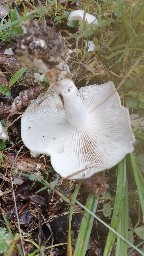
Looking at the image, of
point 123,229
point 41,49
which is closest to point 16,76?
point 41,49

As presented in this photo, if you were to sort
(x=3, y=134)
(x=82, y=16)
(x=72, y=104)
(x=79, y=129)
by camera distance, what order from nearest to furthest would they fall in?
(x=72, y=104) < (x=79, y=129) < (x=3, y=134) < (x=82, y=16)

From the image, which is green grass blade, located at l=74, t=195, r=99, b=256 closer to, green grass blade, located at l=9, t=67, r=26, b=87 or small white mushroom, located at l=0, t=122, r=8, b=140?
small white mushroom, located at l=0, t=122, r=8, b=140

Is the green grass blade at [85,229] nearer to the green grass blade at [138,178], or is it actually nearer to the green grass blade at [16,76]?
the green grass blade at [138,178]

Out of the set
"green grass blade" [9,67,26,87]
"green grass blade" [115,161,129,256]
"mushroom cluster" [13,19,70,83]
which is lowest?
"green grass blade" [115,161,129,256]

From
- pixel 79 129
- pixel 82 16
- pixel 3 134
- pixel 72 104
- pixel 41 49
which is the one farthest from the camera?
pixel 82 16

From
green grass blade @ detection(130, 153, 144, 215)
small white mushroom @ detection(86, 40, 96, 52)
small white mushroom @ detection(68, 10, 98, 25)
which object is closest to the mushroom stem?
green grass blade @ detection(130, 153, 144, 215)

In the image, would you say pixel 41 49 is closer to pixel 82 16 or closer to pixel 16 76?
pixel 16 76

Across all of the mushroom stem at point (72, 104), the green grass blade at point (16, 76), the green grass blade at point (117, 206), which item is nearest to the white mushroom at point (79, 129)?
the mushroom stem at point (72, 104)
